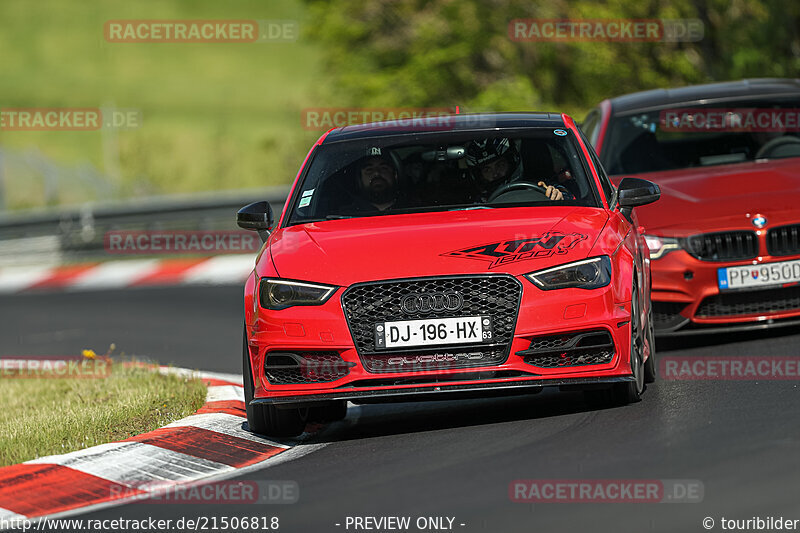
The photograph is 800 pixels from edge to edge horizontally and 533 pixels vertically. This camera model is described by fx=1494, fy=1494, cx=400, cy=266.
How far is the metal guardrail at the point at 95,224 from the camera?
25.0 meters

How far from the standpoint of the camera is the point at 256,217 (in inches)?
336

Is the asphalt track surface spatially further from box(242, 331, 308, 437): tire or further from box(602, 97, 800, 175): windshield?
box(602, 97, 800, 175): windshield

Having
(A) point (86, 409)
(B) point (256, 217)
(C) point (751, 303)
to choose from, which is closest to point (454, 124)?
(B) point (256, 217)

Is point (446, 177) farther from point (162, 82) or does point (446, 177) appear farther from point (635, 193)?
point (162, 82)

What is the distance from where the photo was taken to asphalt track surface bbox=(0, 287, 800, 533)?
553 cm

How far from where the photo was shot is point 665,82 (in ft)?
88.9

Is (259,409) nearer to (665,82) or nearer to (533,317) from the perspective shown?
(533,317)

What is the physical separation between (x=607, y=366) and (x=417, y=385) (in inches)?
37.0

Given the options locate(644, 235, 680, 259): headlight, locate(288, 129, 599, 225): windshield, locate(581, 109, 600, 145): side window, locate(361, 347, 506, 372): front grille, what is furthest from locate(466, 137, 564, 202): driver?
locate(581, 109, 600, 145): side window

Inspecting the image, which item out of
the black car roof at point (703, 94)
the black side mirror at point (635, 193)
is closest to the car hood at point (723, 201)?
the black car roof at point (703, 94)

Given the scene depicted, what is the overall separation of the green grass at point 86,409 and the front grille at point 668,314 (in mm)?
3037

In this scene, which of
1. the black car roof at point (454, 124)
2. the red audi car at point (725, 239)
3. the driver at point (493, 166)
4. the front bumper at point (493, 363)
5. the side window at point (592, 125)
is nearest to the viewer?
the front bumper at point (493, 363)

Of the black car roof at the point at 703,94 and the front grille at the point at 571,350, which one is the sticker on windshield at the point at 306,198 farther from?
the black car roof at the point at 703,94

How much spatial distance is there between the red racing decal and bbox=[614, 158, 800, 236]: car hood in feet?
8.43
